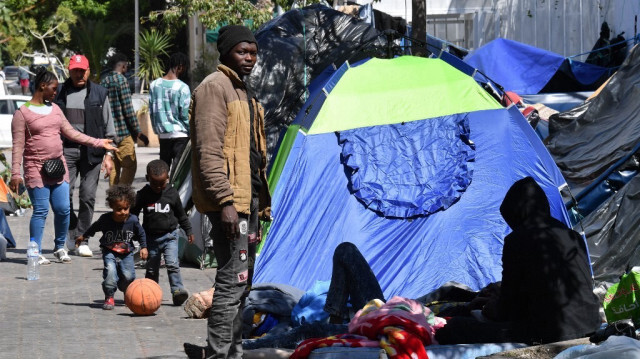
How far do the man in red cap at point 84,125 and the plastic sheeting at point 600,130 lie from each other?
196 inches

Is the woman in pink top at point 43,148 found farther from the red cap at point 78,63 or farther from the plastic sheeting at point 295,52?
the plastic sheeting at point 295,52

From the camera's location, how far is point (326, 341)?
5.90m

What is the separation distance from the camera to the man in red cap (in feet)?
35.1

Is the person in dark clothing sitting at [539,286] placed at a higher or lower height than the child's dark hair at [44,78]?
lower

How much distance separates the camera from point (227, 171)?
5.66m

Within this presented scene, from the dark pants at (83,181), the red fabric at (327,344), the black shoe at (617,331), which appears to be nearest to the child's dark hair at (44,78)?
the dark pants at (83,181)

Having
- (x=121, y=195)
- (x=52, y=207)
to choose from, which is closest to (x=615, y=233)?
(x=121, y=195)

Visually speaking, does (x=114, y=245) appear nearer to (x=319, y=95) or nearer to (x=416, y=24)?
(x=319, y=95)

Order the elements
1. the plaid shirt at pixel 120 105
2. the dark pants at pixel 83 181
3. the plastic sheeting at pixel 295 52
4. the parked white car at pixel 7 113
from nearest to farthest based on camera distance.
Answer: the plastic sheeting at pixel 295 52 → the dark pants at pixel 83 181 → the plaid shirt at pixel 120 105 → the parked white car at pixel 7 113

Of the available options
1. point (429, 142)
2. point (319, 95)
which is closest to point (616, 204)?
point (429, 142)

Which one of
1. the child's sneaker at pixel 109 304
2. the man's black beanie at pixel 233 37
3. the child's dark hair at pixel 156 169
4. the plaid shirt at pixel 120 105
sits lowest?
the child's sneaker at pixel 109 304

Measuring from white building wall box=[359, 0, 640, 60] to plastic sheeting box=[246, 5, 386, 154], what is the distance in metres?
5.80

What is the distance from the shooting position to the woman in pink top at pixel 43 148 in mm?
9961

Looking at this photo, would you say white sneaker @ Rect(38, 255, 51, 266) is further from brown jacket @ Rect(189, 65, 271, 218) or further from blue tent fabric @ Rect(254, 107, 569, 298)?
brown jacket @ Rect(189, 65, 271, 218)
